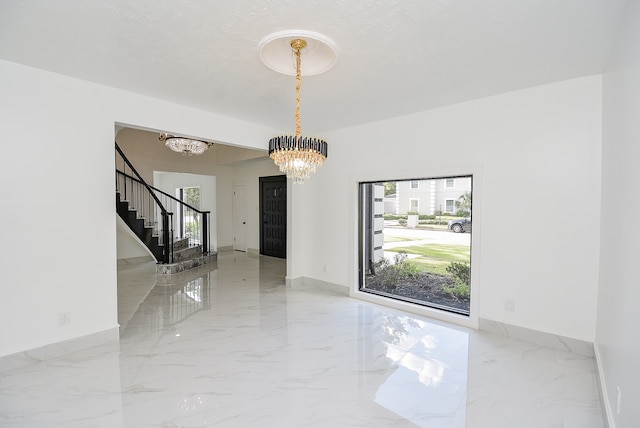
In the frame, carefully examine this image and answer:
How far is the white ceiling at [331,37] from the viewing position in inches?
72.8

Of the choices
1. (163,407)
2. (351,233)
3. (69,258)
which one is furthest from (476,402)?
(69,258)

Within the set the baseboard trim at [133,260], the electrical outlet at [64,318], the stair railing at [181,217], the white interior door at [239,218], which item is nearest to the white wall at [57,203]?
the electrical outlet at [64,318]

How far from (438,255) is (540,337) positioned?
4.71 ft

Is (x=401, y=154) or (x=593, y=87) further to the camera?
(x=401, y=154)

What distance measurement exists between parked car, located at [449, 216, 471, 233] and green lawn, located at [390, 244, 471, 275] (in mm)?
223

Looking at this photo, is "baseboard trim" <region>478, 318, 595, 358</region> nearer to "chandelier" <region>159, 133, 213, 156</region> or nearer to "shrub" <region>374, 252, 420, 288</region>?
"shrub" <region>374, 252, 420, 288</region>

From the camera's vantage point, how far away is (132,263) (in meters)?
7.11

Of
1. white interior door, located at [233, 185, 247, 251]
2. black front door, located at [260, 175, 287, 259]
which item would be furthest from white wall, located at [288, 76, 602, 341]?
white interior door, located at [233, 185, 247, 251]

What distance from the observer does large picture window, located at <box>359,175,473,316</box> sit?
3.87m

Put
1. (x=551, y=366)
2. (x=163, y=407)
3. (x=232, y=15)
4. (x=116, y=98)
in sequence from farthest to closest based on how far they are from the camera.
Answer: (x=116, y=98)
(x=551, y=366)
(x=163, y=407)
(x=232, y=15)

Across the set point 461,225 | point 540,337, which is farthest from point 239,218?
point 540,337

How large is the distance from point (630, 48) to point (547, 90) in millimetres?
1383

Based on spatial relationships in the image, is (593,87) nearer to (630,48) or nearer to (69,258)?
(630,48)

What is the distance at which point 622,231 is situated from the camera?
6.21 feet
